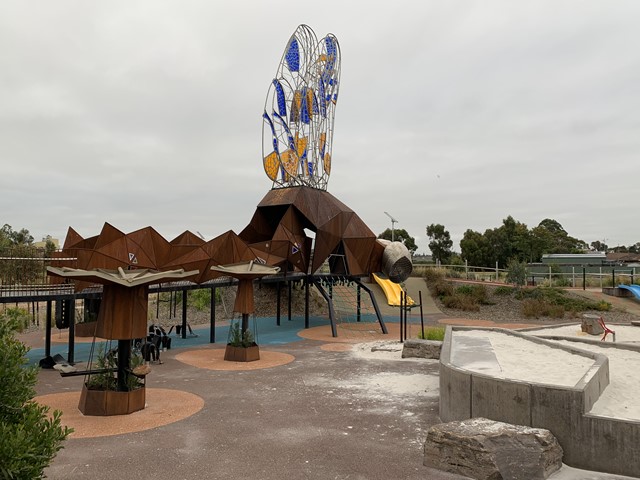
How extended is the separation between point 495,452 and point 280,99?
2245 centimetres

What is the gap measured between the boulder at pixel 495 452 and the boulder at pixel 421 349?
342 inches

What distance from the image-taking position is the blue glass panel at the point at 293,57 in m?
26.3

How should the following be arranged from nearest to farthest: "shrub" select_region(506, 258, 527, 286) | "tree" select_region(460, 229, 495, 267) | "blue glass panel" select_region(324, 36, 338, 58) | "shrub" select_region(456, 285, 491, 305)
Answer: "blue glass panel" select_region(324, 36, 338, 58)
"shrub" select_region(456, 285, 491, 305)
"shrub" select_region(506, 258, 527, 286)
"tree" select_region(460, 229, 495, 267)

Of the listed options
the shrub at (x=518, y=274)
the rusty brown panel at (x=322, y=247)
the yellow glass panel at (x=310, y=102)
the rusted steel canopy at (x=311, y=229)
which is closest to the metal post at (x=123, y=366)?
the rusted steel canopy at (x=311, y=229)

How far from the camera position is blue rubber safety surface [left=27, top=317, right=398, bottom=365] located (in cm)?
1798

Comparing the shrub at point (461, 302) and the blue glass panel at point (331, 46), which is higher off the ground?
the blue glass panel at point (331, 46)

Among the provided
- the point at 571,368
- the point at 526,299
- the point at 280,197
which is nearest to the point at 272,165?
the point at 280,197

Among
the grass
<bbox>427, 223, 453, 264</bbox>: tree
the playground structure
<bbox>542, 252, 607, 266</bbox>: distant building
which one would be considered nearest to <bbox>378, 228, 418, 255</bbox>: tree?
<bbox>427, 223, 453, 264</bbox>: tree

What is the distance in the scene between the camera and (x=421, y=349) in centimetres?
1580

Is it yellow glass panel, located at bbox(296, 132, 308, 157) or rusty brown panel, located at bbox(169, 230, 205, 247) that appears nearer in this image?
rusty brown panel, located at bbox(169, 230, 205, 247)

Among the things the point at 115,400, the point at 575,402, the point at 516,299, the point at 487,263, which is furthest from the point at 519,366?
the point at 487,263

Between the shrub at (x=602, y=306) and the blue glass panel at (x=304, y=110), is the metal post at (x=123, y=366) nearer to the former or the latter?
the blue glass panel at (x=304, y=110)

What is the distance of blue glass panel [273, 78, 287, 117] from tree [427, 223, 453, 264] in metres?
49.6

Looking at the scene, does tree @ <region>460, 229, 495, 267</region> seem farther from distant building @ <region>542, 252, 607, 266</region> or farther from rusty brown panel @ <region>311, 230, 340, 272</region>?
rusty brown panel @ <region>311, 230, 340, 272</region>
